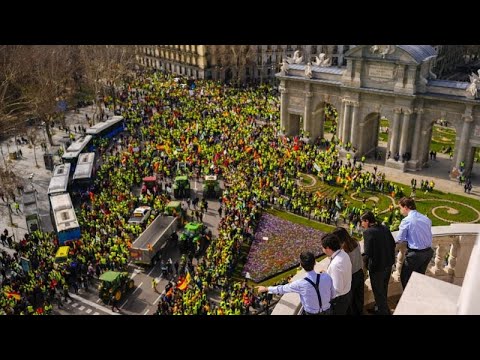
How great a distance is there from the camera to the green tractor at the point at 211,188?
4128 cm

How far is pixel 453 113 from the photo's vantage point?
148 feet

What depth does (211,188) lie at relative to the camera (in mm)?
41594

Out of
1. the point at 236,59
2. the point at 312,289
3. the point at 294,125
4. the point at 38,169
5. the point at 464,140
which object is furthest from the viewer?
the point at 236,59

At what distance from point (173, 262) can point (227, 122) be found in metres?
28.8

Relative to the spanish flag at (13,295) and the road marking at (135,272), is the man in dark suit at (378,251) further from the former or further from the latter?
the road marking at (135,272)

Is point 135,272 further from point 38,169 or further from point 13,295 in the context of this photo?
point 38,169

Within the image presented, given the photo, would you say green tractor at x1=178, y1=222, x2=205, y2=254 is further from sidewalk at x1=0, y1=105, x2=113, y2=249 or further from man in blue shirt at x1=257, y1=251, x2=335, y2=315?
man in blue shirt at x1=257, y1=251, x2=335, y2=315

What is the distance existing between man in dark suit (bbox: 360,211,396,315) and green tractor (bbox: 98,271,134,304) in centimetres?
2120

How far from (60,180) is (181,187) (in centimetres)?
1079

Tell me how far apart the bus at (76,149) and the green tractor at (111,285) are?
2109cm

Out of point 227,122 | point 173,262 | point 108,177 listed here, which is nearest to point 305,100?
point 227,122

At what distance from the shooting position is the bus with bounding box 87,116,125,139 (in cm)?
5525

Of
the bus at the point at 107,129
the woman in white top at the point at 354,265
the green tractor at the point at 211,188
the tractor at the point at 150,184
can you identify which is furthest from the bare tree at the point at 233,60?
the woman in white top at the point at 354,265

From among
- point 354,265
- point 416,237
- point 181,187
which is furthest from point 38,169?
point 354,265
